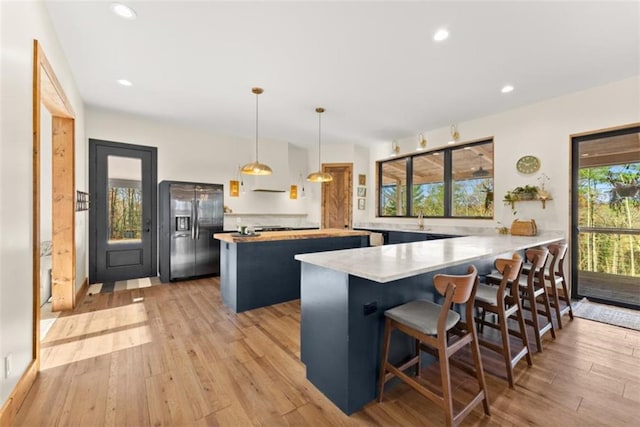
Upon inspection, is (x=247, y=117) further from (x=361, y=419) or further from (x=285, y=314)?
(x=361, y=419)

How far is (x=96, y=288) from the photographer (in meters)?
4.22

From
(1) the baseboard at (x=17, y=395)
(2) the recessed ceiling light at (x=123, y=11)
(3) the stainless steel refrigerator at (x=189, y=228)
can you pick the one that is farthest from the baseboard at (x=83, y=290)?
(2) the recessed ceiling light at (x=123, y=11)

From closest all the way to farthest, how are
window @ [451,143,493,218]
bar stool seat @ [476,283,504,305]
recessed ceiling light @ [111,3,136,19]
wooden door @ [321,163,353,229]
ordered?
bar stool seat @ [476,283,504,305]
recessed ceiling light @ [111,3,136,19]
window @ [451,143,493,218]
wooden door @ [321,163,353,229]

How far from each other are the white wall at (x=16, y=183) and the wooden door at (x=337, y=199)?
512 centimetres

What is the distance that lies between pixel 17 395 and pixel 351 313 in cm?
211

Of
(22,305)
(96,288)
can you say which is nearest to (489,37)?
(22,305)

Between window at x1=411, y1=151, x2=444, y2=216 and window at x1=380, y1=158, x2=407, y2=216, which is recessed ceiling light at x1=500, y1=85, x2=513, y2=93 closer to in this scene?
window at x1=411, y1=151, x2=444, y2=216

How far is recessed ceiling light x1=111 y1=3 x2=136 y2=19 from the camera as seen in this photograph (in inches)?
86.6

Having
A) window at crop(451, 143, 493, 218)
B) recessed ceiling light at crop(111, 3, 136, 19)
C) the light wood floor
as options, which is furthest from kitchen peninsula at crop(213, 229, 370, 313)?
window at crop(451, 143, 493, 218)

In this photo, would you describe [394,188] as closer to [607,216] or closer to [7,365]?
[607,216]

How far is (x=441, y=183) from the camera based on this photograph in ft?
17.7

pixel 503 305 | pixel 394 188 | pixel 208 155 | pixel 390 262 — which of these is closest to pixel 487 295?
pixel 503 305

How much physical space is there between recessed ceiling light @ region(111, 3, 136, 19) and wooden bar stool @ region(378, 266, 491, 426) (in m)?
3.05

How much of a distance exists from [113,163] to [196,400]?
4.42m
